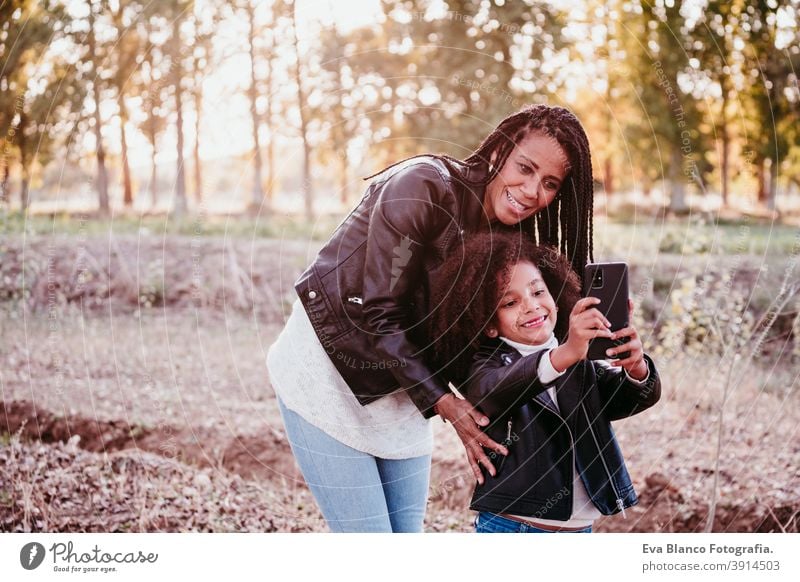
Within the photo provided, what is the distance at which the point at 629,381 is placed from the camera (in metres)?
2.07

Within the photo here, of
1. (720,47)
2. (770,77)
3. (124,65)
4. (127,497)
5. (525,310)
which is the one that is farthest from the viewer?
(124,65)

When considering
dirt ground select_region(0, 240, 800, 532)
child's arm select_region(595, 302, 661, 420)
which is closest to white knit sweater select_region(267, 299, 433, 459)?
child's arm select_region(595, 302, 661, 420)

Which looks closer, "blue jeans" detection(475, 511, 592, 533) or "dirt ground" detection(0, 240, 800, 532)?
"blue jeans" detection(475, 511, 592, 533)

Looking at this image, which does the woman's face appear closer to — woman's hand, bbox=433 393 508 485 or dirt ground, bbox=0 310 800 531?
woman's hand, bbox=433 393 508 485

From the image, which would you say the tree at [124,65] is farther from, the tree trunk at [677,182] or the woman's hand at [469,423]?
the tree trunk at [677,182]

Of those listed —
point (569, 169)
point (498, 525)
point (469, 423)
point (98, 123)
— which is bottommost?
point (498, 525)

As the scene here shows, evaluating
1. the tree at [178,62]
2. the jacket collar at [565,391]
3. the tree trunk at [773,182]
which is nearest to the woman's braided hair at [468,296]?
the jacket collar at [565,391]

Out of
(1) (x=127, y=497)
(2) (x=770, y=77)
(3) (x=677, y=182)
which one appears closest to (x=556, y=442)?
(1) (x=127, y=497)

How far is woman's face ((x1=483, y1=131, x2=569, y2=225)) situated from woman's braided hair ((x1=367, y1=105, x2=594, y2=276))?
2 centimetres

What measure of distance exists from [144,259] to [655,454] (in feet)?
12.6

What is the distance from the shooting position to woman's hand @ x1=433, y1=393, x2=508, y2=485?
6.45 ft

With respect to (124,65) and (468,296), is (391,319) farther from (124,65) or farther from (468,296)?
(124,65)

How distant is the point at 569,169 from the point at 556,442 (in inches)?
26.9

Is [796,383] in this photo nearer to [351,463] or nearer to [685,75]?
[685,75]
